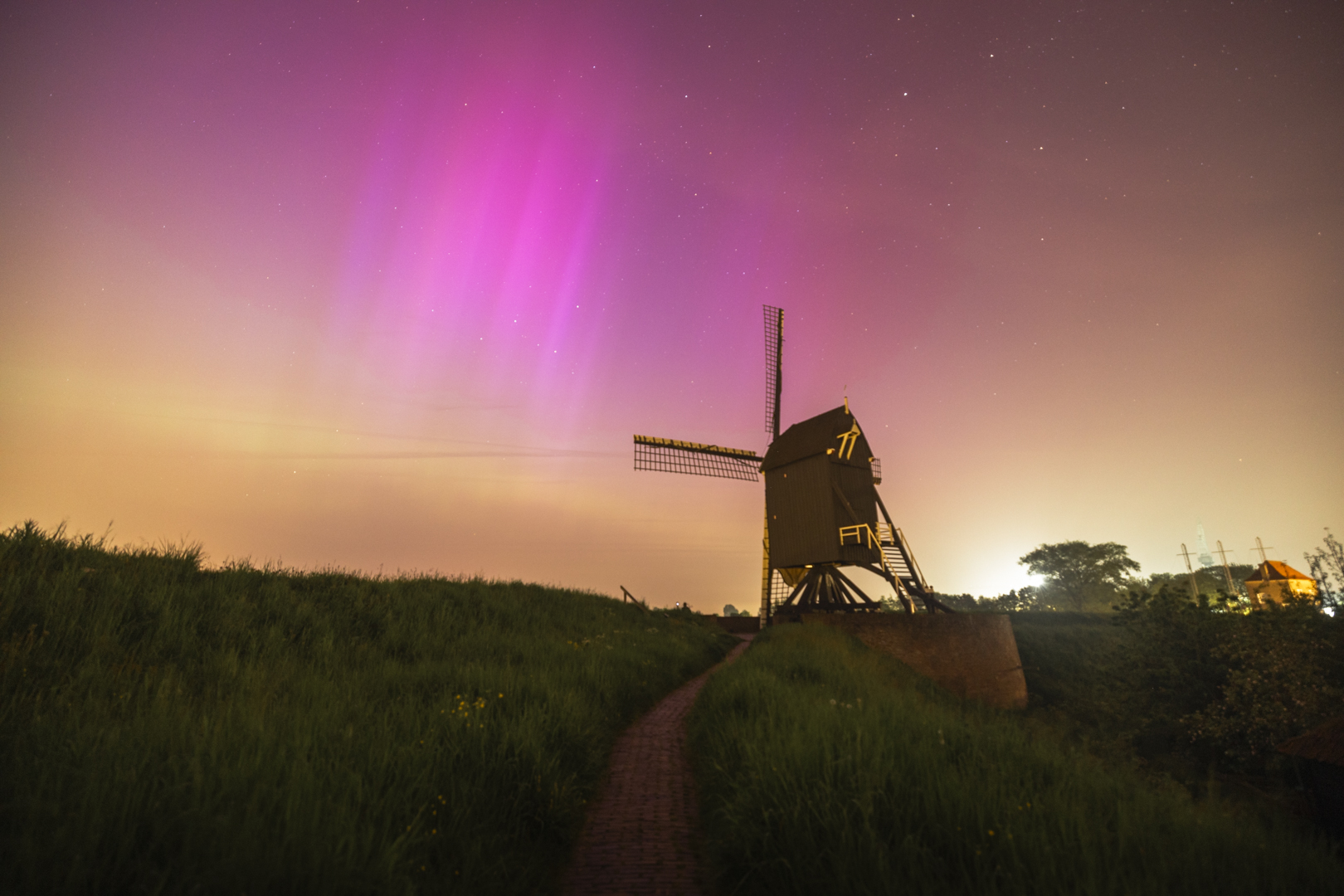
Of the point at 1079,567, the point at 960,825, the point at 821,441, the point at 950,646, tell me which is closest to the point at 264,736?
the point at 960,825

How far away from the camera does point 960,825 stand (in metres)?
3.51

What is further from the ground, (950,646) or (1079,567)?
(1079,567)

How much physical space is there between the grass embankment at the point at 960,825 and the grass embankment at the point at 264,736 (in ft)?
5.98

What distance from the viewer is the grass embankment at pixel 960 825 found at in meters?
3.07

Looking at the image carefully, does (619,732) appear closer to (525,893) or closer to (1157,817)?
(525,893)

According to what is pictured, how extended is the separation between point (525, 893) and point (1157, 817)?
4526 millimetres

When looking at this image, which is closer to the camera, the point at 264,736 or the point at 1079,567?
the point at 264,736

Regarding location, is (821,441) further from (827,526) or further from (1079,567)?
(1079,567)

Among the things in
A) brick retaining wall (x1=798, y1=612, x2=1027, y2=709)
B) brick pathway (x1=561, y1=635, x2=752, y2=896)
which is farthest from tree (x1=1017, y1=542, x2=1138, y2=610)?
brick pathway (x1=561, y1=635, x2=752, y2=896)

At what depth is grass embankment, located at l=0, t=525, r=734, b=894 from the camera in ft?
8.99

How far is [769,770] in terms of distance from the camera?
14.6 feet

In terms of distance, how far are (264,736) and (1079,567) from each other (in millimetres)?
74453

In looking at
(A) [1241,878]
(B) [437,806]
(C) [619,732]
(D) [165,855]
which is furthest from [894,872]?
(C) [619,732]

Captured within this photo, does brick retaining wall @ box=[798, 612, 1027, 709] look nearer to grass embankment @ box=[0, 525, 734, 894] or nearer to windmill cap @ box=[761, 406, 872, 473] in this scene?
windmill cap @ box=[761, 406, 872, 473]
